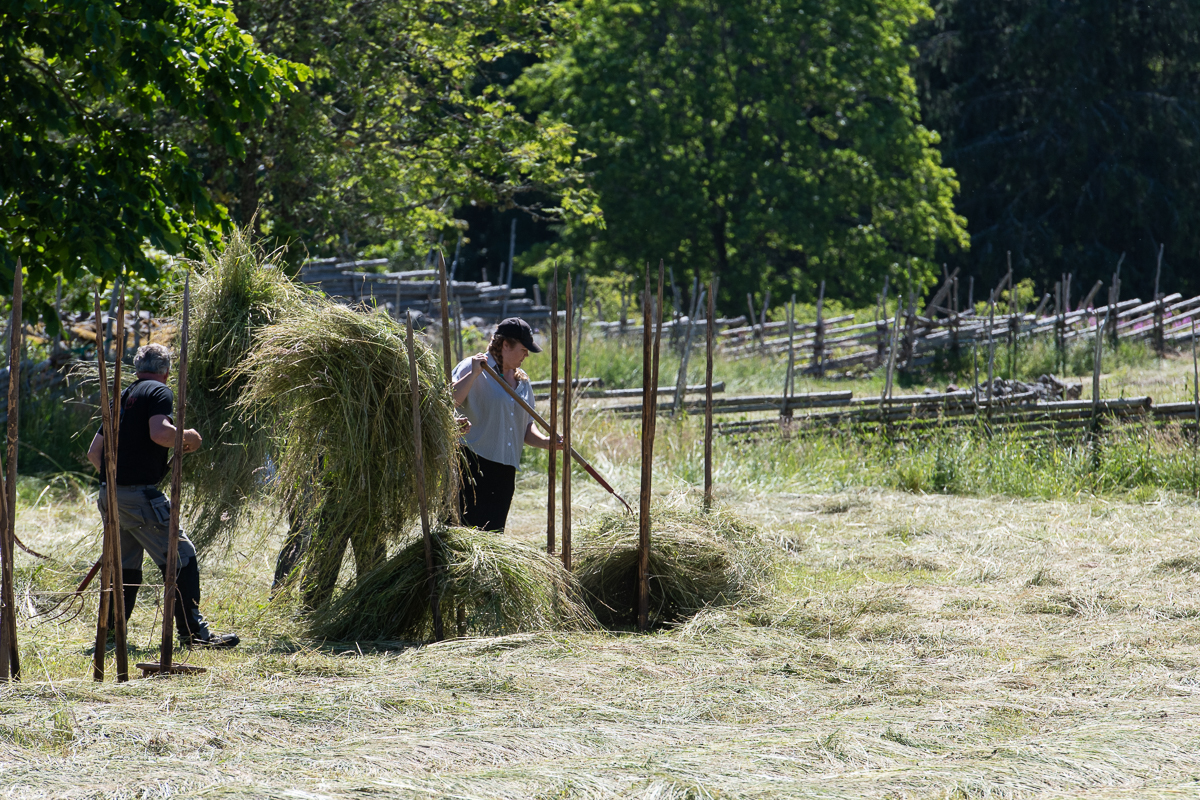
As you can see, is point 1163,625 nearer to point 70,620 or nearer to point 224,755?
point 224,755

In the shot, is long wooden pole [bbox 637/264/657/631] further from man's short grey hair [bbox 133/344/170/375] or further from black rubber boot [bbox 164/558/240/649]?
man's short grey hair [bbox 133/344/170/375]

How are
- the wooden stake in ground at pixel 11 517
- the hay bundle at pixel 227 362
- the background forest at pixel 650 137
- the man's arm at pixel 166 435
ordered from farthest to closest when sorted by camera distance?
the background forest at pixel 650 137, the hay bundle at pixel 227 362, the man's arm at pixel 166 435, the wooden stake in ground at pixel 11 517

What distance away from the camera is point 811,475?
29.8ft

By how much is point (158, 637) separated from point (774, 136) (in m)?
21.0

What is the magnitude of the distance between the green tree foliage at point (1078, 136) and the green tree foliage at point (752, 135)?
417cm

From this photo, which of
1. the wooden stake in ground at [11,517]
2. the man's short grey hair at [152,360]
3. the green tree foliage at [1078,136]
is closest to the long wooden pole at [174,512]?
the wooden stake in ground at [11,517]

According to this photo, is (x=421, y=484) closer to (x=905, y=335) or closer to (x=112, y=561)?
(x=112, y=561)

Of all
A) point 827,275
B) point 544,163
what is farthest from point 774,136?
point 544,163

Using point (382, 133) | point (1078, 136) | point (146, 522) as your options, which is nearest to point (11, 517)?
point (146, 522)

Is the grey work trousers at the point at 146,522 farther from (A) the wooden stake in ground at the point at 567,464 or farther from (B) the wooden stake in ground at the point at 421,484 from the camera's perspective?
(A) the wooden stake in ground at the point at 567,464

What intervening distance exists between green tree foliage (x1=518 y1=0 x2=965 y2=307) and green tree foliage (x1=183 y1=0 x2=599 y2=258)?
9.57 m

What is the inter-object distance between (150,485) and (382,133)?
8959 mm

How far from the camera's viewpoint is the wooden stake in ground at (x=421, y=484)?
4504 millimetres

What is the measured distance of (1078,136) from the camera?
27.0m
